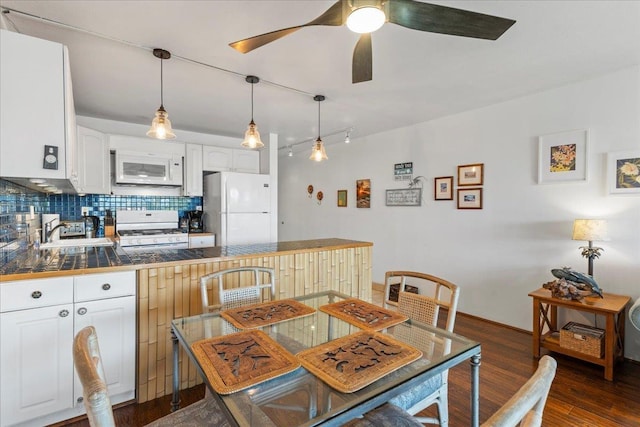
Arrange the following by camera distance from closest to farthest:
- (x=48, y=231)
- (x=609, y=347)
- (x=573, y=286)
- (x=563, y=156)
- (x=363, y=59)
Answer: (x=363, y=59)
(x=609, y=347)
(x=573, y=286)
(x=563, y=156)
(x=48, y=231)

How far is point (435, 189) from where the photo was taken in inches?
149

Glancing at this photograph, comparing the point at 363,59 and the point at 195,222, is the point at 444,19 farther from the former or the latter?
the point at 195,222

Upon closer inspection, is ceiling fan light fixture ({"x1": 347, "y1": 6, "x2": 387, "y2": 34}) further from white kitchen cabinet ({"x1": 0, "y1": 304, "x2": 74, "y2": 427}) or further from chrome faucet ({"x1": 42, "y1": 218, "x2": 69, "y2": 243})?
chrome faucet ({"x1": 42, "y1": 218, "x2": 69, "y2": 243})

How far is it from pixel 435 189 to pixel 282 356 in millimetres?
3237

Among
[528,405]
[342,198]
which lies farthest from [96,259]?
[342,198]

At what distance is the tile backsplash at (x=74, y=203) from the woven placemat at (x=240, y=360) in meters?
1.86

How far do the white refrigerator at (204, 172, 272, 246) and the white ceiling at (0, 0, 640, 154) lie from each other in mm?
871

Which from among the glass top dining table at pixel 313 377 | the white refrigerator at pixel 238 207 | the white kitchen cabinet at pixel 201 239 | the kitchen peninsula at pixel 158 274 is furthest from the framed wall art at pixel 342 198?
the glass top dining table at pixel 313 377

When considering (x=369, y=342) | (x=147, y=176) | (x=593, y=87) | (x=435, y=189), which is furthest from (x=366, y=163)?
(x=369, y=342)

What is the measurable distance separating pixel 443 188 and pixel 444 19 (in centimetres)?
266

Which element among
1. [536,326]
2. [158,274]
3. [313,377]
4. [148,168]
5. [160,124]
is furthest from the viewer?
[148,168]

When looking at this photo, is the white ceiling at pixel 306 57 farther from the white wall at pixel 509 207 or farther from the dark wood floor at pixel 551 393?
the dark wood floor at pixel 551 393

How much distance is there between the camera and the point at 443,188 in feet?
12.2

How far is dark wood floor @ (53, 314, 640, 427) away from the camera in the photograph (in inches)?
70.4
